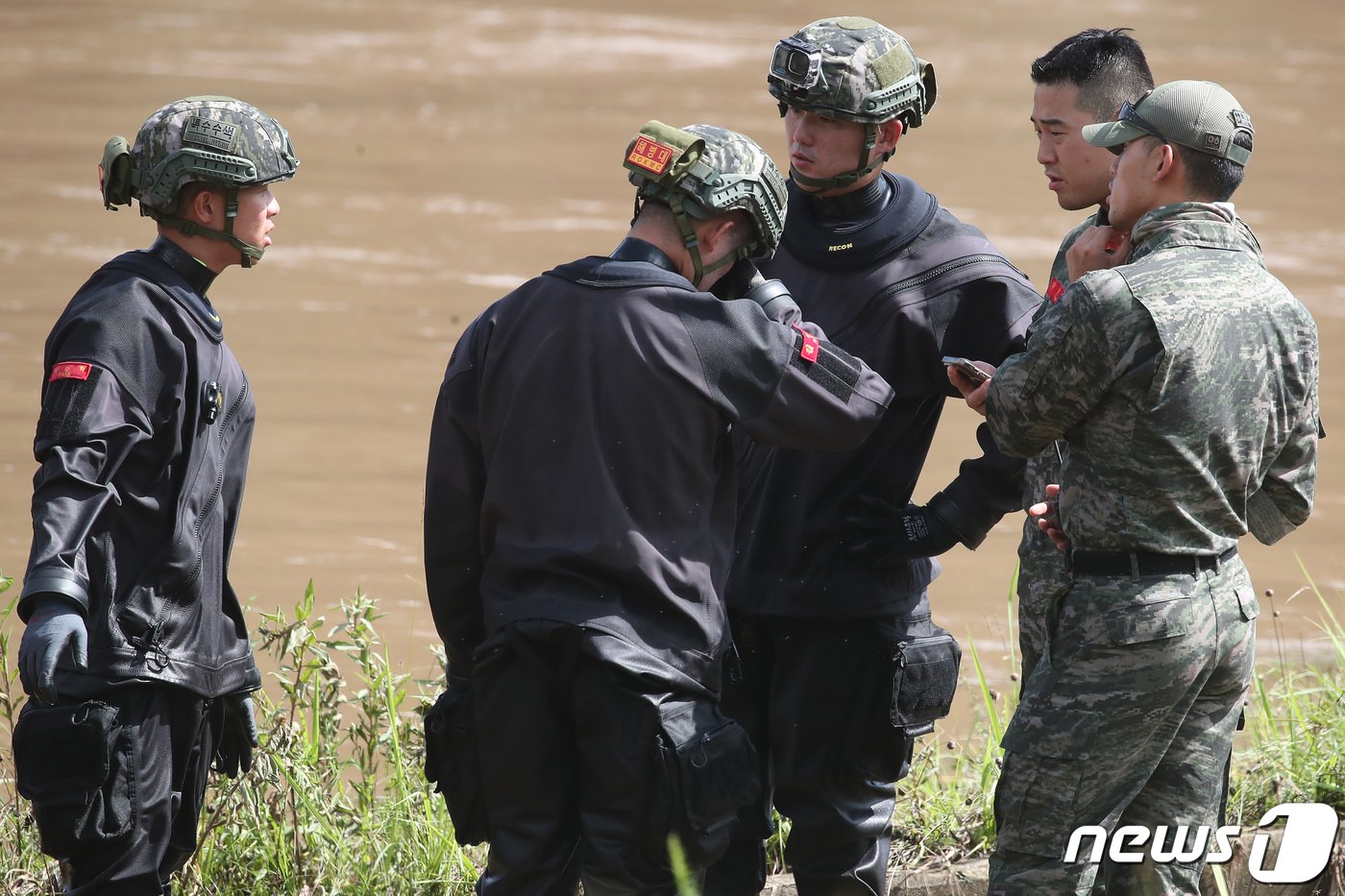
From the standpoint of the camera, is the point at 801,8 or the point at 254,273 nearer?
the point at 254,273

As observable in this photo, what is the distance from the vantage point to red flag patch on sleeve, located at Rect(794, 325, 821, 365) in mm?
3701

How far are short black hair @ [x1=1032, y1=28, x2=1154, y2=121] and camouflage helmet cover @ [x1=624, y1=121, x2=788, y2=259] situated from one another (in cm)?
100

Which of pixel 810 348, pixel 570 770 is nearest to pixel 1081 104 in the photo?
pixel 810 348

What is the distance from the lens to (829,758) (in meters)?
4.38

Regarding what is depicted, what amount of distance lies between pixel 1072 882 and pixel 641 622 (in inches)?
40.6

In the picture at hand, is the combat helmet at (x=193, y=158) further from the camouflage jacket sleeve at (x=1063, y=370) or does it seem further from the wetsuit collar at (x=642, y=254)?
the camouflage jacket sleeve at (x=1063, y=370)

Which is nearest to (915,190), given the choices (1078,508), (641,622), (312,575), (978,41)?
(1078,508)

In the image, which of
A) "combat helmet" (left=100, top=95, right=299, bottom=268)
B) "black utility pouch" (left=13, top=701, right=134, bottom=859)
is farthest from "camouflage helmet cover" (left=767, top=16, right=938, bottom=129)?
"black utility pouch" (left=13, top=701, right=134, bottom=859)

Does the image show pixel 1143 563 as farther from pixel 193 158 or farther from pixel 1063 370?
pixel 193 158

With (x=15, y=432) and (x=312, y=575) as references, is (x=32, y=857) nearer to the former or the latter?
(x=312, y=575)

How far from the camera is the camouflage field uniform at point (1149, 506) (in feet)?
11.5

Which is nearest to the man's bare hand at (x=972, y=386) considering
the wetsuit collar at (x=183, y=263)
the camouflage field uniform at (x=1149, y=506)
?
the camouflage field uniform at (x=1149, y=506)

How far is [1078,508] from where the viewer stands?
369 centimetres

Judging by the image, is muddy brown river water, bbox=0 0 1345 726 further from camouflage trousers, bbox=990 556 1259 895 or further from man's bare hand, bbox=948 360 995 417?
camouflage trousers, bbox=990 556 1259 895
